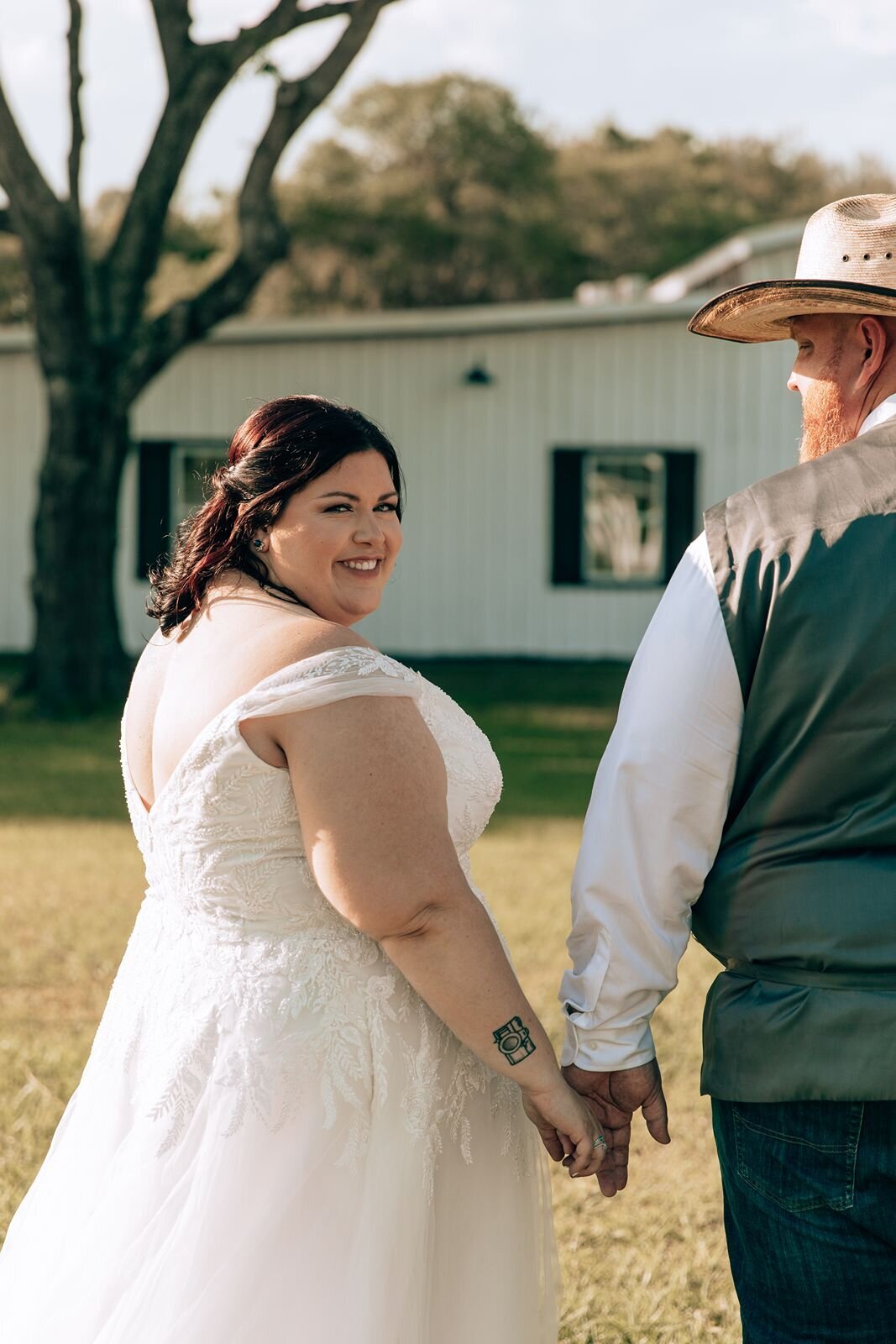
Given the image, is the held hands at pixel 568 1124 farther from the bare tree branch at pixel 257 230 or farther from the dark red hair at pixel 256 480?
the bare tree branch at pixel 257 230

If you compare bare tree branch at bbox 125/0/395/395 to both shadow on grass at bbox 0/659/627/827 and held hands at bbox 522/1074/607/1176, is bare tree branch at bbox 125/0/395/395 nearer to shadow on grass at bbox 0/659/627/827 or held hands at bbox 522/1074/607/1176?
shadow on grass at bbox 0/659/627/827

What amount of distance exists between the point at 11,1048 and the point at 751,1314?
3.65 m

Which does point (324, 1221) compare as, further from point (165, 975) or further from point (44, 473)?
point (44, 473)

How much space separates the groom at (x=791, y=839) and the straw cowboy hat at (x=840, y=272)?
1 cm

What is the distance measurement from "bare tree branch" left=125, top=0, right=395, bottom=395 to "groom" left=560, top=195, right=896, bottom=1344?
1255cm

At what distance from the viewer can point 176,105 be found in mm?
13844

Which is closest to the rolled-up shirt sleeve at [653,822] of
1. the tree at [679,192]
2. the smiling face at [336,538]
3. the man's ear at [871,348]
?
the man's ear at [871,348]

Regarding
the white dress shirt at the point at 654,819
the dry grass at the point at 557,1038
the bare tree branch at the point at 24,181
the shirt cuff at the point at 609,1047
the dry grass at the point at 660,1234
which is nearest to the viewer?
the white dress shirt at the point at 654,819

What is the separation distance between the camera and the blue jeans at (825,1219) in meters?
2.04

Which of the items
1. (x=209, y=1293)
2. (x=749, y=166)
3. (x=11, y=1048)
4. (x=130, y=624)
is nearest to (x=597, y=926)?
(x=209, y=1293)

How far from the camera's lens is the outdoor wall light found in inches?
694

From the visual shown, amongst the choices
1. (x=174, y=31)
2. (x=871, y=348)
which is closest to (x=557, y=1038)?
(x=871, y=348)

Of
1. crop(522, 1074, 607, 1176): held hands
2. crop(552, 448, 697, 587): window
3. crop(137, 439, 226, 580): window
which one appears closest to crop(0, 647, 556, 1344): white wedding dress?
crop(522, 1074, 607, 1176): held hands

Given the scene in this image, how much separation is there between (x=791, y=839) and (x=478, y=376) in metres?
16.0
